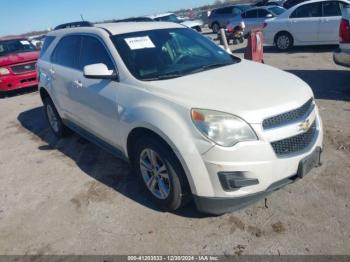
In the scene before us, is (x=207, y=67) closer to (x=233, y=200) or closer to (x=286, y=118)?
(x=286, y=118)

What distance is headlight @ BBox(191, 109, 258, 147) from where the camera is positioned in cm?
289

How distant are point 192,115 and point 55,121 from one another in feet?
12.6

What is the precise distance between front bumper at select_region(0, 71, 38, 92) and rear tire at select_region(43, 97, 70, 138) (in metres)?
4.56

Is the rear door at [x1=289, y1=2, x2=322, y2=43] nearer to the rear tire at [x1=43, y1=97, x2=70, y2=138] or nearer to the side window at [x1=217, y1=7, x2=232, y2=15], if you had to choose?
the rear tire at [x1=43, y1=97, x2=70, y2=138]

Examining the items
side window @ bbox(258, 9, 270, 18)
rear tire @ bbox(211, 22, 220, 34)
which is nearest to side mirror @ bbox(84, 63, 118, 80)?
side window @ bbox(258, 9, 270, 18)

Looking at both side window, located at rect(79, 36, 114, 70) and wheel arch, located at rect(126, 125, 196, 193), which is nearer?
wheel arch, located at rect(126, 125, 196, 193)

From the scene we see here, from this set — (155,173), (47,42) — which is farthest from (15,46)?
(155,173)

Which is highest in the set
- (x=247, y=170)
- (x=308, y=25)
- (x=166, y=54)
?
(x=166, y=54)

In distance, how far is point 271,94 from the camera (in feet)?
10.4

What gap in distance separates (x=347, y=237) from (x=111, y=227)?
2127mm

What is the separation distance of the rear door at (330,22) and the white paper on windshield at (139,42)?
29.2ft

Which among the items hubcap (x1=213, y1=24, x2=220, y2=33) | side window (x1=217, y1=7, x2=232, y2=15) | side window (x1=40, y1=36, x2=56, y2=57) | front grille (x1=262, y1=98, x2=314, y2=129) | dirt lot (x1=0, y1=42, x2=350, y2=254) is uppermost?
side window (x1=40, y1=36, x2=56, y2=57)

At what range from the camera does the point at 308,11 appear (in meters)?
11.5

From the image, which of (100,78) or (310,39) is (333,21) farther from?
(100,78)
